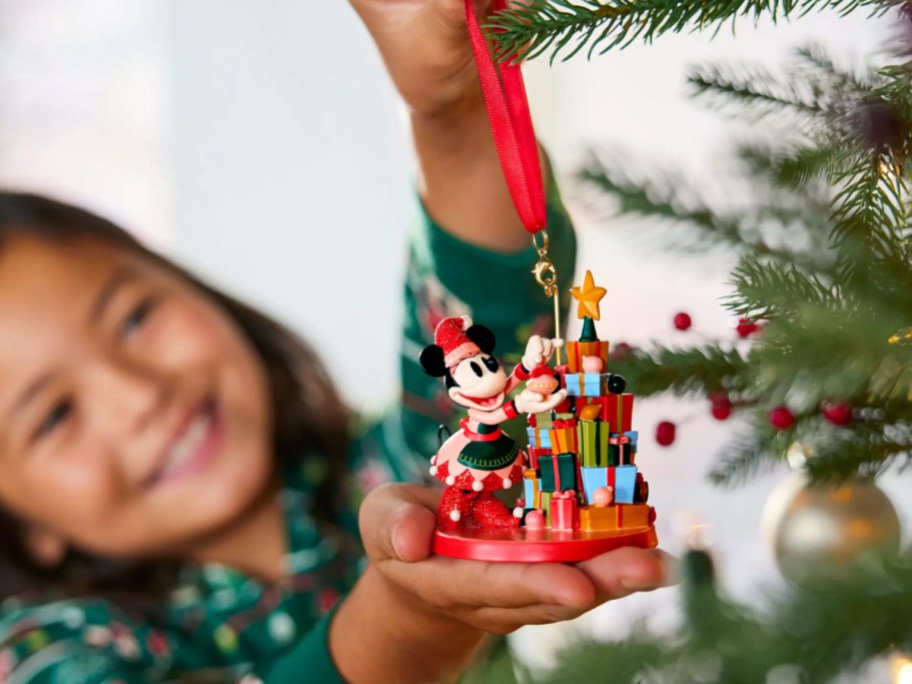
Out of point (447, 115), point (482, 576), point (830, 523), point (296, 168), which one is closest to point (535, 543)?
point (482, 576)

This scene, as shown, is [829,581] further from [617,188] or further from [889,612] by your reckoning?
[617,188]

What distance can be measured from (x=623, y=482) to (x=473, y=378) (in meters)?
0.08

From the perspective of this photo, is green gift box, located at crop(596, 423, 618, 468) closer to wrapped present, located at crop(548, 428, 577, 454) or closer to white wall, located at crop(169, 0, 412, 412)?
wrapped present, located at crop(548, 428, 577, 454)

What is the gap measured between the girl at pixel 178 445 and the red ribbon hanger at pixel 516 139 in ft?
0.89

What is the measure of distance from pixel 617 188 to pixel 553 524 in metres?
0.15

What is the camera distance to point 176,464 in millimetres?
948

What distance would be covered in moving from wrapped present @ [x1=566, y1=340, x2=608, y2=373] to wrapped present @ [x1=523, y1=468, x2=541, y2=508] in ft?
0.17

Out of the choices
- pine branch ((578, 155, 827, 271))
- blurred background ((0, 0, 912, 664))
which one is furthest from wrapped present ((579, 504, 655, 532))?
blurred background ((0, 0, 912, 664))

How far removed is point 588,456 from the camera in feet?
1.34

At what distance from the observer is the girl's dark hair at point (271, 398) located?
969 millimetres

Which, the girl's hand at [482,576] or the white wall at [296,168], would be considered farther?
the white wall at [296,168]

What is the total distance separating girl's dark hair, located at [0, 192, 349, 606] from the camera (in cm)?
97

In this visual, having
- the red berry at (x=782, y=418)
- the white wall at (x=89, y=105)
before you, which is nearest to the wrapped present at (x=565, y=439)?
the red berry at (x=782, y=418)

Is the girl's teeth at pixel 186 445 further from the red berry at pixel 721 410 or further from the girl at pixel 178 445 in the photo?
the red berry at pixel 721 410
